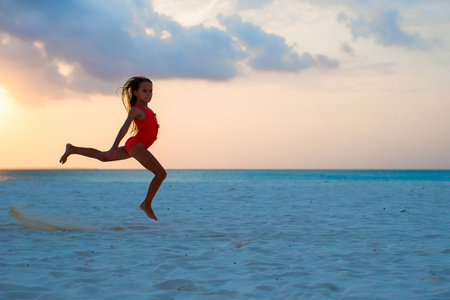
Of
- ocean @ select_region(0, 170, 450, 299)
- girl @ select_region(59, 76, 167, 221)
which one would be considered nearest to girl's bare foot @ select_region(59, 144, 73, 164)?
girl @ select_region(59, 76, 167, 221)

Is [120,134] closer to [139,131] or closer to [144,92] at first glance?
[139,131]

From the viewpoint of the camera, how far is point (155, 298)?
256cm

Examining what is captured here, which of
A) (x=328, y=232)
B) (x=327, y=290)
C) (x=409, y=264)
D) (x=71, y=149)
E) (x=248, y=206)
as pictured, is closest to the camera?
(x=327, y=290)

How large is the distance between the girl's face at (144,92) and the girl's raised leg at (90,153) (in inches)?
29.7

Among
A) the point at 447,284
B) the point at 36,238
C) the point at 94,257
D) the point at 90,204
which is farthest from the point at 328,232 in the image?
the point at 90,204

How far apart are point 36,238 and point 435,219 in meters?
5.82

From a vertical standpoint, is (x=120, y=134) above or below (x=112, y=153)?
above

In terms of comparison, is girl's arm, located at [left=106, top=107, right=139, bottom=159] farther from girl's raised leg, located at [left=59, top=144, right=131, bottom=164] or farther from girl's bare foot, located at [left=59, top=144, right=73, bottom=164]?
girl's bare foot, located at [left=59, top=144, right=73, bottom=164]

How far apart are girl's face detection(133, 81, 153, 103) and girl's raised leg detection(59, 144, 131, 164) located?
75 centimetres

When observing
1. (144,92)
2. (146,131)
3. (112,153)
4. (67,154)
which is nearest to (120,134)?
(112,153)

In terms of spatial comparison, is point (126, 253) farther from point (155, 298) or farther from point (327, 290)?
point (327, 290)

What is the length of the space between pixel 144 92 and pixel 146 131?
0.52m

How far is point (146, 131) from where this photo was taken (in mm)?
5090

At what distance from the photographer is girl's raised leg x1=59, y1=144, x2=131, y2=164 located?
504cm
